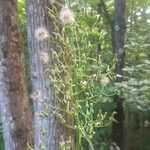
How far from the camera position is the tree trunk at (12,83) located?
539 cm

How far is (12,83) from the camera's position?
546 cm

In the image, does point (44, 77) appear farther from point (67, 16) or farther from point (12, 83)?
point (12, 83)

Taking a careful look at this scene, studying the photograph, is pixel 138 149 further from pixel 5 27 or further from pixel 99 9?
pixel 5 27

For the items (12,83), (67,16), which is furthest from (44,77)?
(12,83)

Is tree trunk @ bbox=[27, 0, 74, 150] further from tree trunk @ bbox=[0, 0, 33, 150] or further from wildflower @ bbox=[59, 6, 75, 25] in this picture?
tree trunk @ bbox=[0, 0, 33, 150]

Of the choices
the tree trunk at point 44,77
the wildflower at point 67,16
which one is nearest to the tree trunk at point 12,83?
the tree trunk at point 44,77

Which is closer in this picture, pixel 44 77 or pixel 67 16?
pixel 67 16

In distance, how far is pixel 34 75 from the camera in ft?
12.3

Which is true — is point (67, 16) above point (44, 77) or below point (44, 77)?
above

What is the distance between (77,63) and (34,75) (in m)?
1.10

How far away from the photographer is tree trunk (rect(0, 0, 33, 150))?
5.39m

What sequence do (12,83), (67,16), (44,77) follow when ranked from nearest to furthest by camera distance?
(67,16)
(44,77)
(12,83)

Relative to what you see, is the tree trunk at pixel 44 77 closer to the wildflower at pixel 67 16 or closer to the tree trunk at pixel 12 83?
the wildflower at pixel 67 16

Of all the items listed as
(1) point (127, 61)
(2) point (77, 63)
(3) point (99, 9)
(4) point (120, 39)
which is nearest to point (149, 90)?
(4) point (120, 39)
